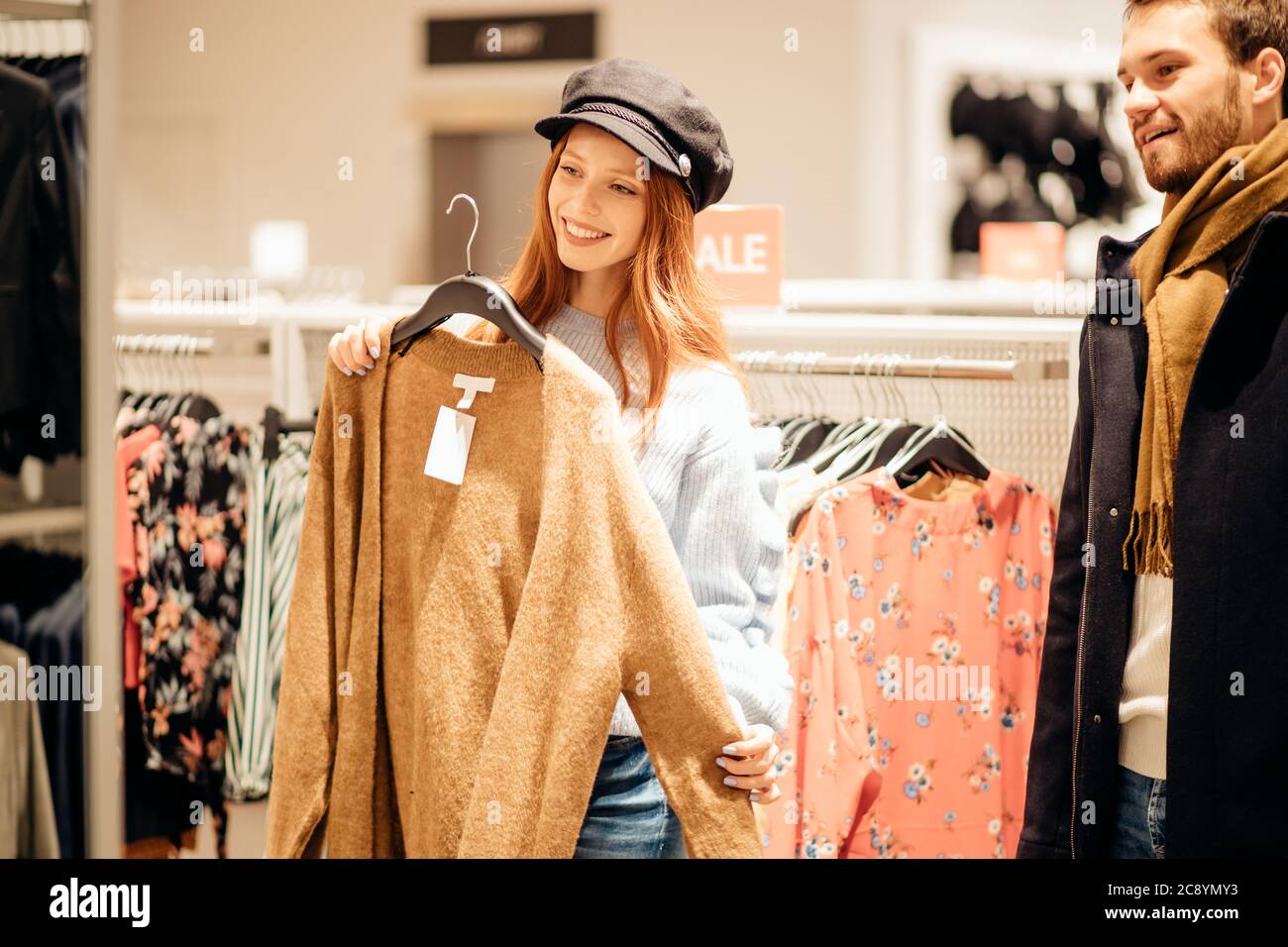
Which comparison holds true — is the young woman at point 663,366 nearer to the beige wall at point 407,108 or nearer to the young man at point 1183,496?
the young man at point 1183,496

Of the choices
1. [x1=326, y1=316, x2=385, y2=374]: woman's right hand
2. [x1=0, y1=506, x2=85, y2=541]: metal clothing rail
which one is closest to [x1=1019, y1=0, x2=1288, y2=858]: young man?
[x1=326, y1=316, x2=385, y2=374]: woman's right hand

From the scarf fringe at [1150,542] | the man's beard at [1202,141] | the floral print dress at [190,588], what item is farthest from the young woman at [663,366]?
the floral print dress at [190,588]

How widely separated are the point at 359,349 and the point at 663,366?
1.14 feet

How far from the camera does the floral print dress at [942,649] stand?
6.00 ft

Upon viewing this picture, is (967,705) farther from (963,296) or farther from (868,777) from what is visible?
(963,296)

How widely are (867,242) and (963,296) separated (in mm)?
2175

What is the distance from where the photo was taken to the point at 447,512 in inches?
54.8

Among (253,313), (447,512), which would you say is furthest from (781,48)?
(447,512)

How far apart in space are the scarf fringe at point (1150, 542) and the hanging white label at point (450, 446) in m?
0.77

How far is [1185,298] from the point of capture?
1.41 metres

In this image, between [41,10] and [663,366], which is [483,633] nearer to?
[663,366]

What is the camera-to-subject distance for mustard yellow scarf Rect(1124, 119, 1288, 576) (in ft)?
4.47

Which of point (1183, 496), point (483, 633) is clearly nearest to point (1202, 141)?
point (1183, 496)

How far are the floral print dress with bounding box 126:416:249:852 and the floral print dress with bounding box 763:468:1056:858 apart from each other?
0.97 meters
